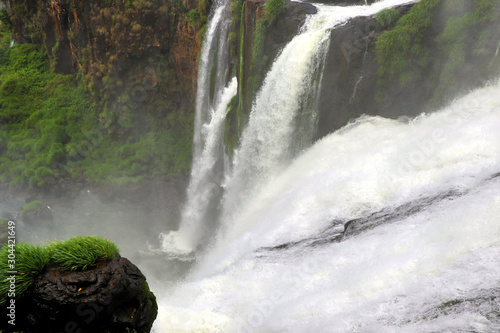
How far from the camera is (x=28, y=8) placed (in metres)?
23.3

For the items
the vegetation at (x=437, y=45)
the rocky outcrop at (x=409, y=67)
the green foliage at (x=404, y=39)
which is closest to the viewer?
the vegetation at (x=437, y=45)

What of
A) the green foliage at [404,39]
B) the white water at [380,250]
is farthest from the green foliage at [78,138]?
the green foliage at [404,39]

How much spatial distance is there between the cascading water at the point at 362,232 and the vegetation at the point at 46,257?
6.04 ft

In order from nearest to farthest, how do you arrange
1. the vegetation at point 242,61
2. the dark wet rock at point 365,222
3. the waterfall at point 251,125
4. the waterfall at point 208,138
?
the dark wet rock at point 365,222, the waterfall at point 251,125, the vegetation at point 242,61, the waterfall at point 208,138

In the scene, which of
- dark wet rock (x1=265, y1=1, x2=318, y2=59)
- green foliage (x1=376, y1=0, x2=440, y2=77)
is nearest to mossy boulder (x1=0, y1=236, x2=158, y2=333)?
green foliage (x1=376, y1=0, x2=440, y2=77)

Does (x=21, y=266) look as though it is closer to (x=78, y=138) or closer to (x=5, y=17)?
(x=78, y=138)

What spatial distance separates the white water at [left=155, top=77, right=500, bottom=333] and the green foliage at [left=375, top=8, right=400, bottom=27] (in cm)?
271

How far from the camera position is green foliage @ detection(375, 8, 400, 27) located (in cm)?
989

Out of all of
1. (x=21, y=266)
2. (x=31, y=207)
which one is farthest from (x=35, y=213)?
(x=21, y=266)

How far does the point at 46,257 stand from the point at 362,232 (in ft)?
17.1

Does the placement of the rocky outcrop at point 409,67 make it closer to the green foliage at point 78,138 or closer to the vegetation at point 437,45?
the vegetation at point 437,45

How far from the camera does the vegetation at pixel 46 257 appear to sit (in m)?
4.72

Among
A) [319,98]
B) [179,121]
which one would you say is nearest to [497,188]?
[319,98]

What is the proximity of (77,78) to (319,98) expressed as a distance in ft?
56.5
